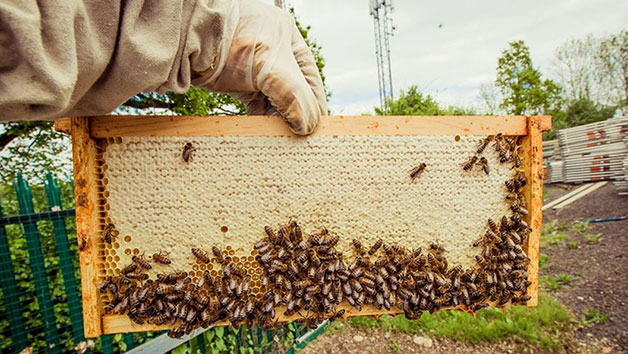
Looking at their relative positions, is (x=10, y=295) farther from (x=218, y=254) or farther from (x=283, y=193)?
(x=283, y=193)

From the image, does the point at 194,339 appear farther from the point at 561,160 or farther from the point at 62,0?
the point at 561,160

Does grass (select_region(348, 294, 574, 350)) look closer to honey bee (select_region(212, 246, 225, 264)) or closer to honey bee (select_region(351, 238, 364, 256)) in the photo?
honey bee (select_region(351, 238, 364, 256))

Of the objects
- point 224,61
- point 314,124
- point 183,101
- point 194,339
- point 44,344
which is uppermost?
point 183,101

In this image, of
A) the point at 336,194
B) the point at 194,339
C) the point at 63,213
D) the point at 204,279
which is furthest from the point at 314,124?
the point at 194,339

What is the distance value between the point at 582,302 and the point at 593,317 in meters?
0.58

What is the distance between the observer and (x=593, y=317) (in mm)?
5762

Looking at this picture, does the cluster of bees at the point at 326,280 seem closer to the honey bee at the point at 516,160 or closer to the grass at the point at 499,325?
the honey bee at the point at 516,160

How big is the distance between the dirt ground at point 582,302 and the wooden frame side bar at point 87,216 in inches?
170

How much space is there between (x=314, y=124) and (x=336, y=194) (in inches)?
18.7

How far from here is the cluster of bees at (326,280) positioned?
80.3 inches

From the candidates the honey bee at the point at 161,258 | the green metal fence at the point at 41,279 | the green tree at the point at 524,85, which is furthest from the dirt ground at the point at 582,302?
the green tree at the point at 524,85

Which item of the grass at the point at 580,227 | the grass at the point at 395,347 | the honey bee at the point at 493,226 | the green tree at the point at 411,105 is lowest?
the grass at the point at 395,347

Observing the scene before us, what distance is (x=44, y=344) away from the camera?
3.82 metres

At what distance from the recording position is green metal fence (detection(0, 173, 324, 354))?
3.56 meters
